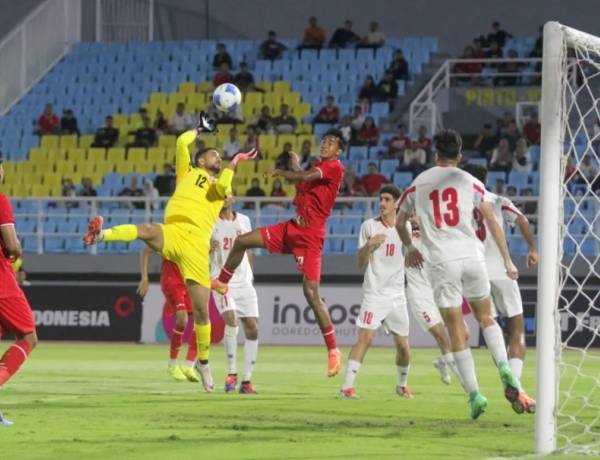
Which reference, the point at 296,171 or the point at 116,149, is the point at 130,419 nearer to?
the point at 296,171

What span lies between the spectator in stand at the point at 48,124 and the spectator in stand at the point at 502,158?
1099cm

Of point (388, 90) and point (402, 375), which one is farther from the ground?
point (388, 90)

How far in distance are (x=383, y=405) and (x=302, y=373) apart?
5.43 m

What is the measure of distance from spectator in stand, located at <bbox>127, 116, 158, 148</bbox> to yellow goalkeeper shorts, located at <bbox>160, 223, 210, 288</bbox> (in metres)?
19.2

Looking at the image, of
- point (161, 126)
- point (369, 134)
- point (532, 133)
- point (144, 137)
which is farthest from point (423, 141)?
point (144, 137)

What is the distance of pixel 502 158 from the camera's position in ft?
95.1

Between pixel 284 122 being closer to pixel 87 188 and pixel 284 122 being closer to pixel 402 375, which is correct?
pixel 87 188

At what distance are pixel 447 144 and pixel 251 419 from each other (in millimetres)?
2542

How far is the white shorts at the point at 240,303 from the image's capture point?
15.0 metres

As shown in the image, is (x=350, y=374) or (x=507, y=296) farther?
(x=350, y=374)

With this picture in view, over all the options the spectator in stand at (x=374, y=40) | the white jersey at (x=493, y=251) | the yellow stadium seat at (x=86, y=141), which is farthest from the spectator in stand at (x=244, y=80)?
the white jersey at (x=493, y=251)

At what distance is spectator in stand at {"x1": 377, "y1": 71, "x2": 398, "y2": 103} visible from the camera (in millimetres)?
32438

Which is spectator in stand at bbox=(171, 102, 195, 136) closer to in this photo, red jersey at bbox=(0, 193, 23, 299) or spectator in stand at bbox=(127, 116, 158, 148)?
spectator in stand at bbox=(127, 116, 158, 148)

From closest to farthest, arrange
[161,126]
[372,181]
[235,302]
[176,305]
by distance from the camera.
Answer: [235,302] < [176,305] < [372,181] < [161,126]
